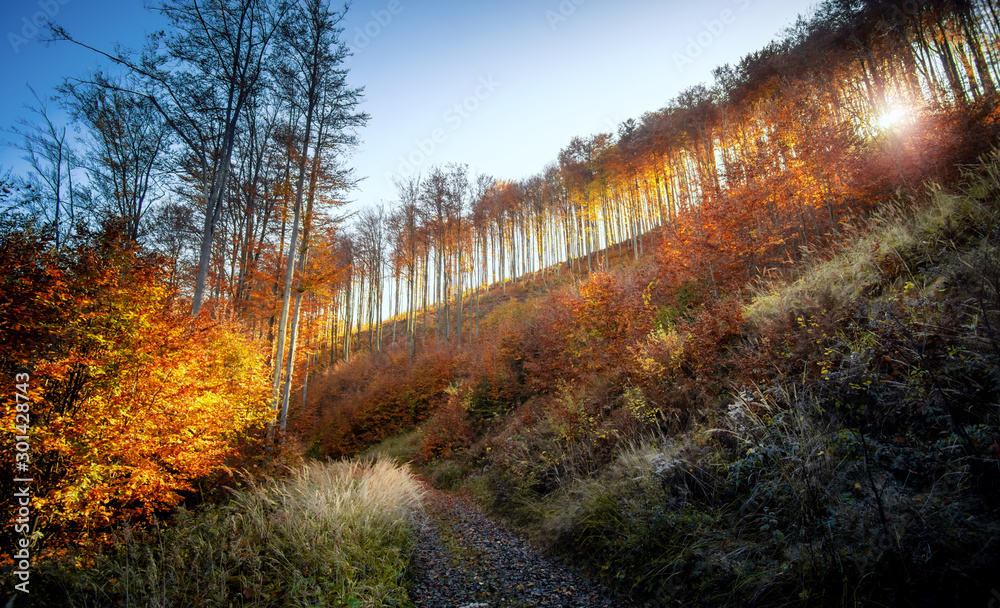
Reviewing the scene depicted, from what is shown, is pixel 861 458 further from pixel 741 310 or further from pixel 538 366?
pixel 538 366

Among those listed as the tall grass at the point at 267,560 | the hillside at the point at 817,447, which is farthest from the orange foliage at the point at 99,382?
the hillside at the point at 817,447

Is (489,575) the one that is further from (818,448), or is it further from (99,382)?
(99,382)

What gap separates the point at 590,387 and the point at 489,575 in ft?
16.1

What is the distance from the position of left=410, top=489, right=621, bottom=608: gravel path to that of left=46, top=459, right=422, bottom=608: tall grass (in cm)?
42

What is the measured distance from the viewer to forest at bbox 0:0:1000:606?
297cm

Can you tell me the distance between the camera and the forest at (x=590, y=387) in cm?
297

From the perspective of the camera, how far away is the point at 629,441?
5.95 m

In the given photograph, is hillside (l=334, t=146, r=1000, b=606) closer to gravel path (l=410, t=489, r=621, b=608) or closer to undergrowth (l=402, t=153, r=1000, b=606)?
undergrowth (l=402, t=153, r=1000, b=606)

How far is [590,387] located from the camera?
28.3 feet

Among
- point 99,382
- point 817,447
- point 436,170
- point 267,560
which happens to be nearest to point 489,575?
point 267,560

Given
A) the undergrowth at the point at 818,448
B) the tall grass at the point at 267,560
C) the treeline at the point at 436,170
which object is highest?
the treeline at the point at 436,170

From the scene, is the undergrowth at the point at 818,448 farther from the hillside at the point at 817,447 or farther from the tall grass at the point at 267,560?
the tall grass at the point at 267,560

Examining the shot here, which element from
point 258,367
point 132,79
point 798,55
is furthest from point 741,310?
point 798,55

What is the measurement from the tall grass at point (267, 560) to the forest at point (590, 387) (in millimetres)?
43
